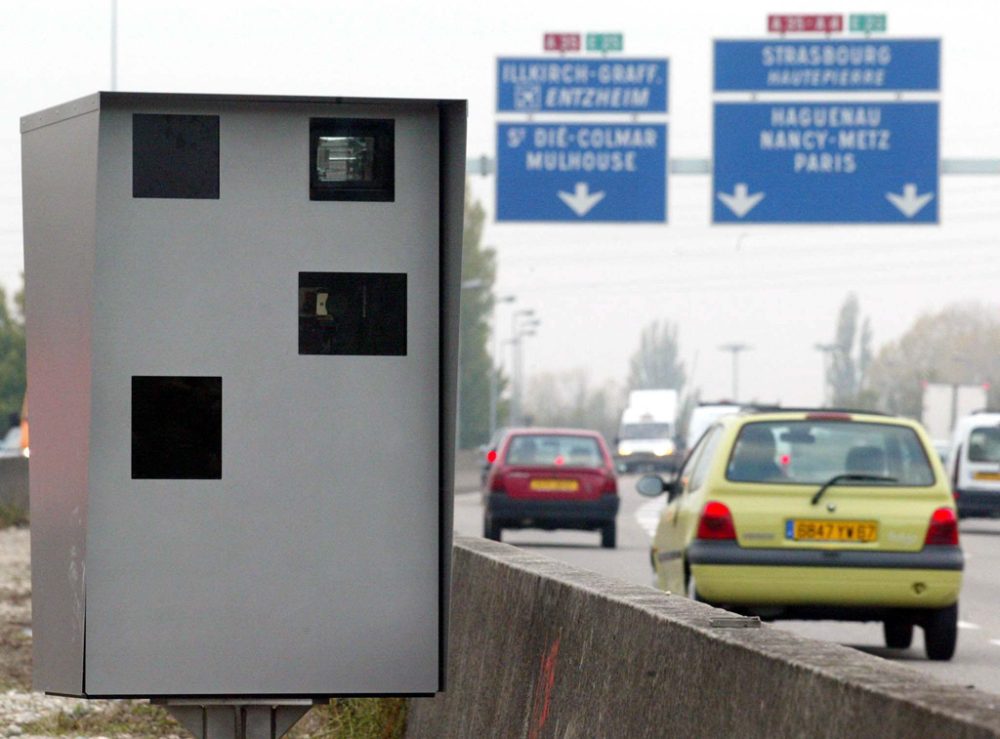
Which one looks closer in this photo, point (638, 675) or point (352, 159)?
point (638, 675)

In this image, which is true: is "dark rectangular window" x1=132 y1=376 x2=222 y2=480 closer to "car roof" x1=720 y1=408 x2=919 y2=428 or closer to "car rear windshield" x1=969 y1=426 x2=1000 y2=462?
"car roof" x1=720 y1=408 x2=919 y2=428

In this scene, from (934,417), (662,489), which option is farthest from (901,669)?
(934,417)

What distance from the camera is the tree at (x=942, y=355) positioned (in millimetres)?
156750

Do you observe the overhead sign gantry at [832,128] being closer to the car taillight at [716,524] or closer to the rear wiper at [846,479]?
the rear wiper at [846,479]

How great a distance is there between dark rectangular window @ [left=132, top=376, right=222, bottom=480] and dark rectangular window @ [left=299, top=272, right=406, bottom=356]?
29 cm

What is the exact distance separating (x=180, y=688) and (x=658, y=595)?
124 cm

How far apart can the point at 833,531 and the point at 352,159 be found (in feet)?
25.8

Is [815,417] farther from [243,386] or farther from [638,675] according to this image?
[638,675]

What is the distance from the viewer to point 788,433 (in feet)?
43.9

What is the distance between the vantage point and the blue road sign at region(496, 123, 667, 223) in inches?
1289

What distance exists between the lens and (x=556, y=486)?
1116 inches

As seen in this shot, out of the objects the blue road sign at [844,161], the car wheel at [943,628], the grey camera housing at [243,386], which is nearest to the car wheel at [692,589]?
the car wheel at [943,628]

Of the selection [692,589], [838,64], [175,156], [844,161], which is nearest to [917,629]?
[692,589]

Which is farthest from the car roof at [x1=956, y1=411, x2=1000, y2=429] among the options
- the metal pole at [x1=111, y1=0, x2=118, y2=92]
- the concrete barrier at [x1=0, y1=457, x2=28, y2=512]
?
the metal pole at [x1=111, y1=0, x2=118, y2=92]
